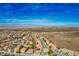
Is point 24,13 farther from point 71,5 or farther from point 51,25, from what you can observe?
point 71,5

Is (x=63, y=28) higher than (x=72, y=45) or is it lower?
higher

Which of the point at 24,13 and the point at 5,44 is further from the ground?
the point at 24,13

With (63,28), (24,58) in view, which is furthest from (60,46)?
(24,58)

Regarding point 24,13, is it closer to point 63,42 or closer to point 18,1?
point 18,1

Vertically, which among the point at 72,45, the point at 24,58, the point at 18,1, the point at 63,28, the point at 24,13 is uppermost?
the point at 18,1

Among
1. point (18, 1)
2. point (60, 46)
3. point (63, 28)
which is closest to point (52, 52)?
point (60, 46)

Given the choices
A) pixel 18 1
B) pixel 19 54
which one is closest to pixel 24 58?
pixel 19 54
